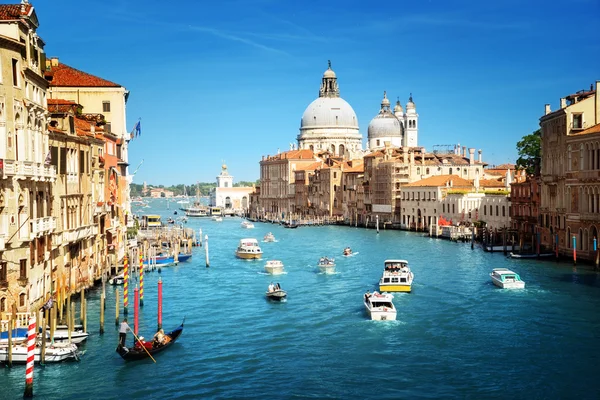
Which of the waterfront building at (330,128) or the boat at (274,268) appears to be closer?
the boat at (274,268)

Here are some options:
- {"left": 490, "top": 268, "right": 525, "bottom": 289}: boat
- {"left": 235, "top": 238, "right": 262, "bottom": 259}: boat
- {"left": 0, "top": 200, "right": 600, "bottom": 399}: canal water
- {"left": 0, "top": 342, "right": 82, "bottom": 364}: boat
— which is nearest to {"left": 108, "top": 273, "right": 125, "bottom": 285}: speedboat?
{"left": 0, "top": 200, "right": 600, "bottom": 399}: canal water

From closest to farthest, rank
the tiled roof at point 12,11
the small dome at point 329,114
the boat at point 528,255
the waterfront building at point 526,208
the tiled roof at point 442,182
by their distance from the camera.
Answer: the tiled roof at point 12,11 → the boat at point 528,255 → the waterfront building at point 526,208 → the tiled roof at point 442,182 → the small dome at point 329,114

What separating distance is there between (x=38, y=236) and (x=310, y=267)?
1930 centimetres

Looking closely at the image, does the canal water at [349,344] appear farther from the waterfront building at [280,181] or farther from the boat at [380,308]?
Answer: the waterfront building at [280,181]

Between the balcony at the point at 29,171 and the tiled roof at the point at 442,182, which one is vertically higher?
the tiled roof at the point at 442,182

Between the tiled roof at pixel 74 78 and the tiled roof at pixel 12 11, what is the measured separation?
1425 cm

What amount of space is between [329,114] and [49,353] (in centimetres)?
10057

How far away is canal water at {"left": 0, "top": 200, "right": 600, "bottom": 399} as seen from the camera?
16172 millimetres

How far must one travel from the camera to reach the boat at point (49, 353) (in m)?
16.5

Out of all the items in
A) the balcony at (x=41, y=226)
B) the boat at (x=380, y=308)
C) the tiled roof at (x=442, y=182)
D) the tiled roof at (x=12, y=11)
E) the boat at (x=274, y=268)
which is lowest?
the boat at (x=380, y=308)

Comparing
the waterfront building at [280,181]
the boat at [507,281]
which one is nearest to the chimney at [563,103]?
the boat at [507,281]

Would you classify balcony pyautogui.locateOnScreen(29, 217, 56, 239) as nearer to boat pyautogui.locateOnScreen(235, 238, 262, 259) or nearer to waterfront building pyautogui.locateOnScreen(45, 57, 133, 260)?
waterfront building pyautogui.locateOnScreen(45, 57, 133, 260)

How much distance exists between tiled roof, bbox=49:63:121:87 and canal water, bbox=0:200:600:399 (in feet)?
28.1

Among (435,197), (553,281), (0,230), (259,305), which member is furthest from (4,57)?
(435,197)
